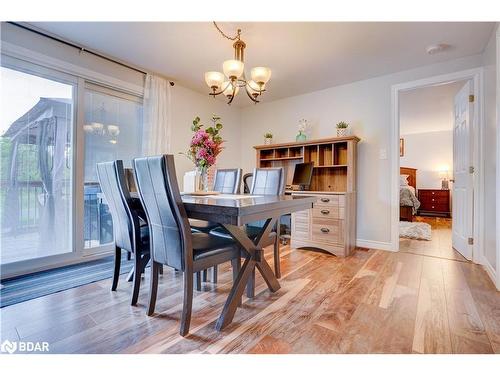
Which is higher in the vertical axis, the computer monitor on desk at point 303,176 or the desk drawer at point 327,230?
the computer monitor on desk at point 303,176

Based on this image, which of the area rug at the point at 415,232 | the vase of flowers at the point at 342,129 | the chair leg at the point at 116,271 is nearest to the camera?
the chair leg at the point at 116,271

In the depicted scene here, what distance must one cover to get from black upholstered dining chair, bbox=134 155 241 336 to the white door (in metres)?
2.92

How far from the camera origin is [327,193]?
314cm

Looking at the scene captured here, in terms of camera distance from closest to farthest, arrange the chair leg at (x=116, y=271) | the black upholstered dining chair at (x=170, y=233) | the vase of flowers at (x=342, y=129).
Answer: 1. the black upholstered dining chair at (x=170, y=233)
2. the chair leg at (x=116, y=271)
3. the vase of flowers at (x=342, y=129)

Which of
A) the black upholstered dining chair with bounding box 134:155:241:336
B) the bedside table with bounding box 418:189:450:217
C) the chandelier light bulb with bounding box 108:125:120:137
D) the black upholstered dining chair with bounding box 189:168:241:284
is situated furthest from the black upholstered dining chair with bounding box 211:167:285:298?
the bedside table with bounding box 418:189:450:217

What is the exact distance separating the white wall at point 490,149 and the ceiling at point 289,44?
0.23m

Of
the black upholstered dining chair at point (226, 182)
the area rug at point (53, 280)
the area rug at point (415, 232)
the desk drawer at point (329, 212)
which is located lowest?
the area rug at point (53, 280)

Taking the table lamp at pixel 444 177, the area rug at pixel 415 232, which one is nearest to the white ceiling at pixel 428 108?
the table lamp at pixel 444 177

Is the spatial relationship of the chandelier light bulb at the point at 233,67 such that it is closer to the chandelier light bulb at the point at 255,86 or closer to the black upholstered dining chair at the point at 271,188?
the chandelier light bulb at the point at 255,86

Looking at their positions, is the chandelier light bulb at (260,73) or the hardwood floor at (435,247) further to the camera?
Result: the hardwood floor at (435,247)

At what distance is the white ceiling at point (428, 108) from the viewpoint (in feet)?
12.7

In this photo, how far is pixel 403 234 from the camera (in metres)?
4.11

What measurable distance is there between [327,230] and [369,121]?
1.64 meters

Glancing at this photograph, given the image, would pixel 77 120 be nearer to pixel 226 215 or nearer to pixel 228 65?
pixel 228 65
